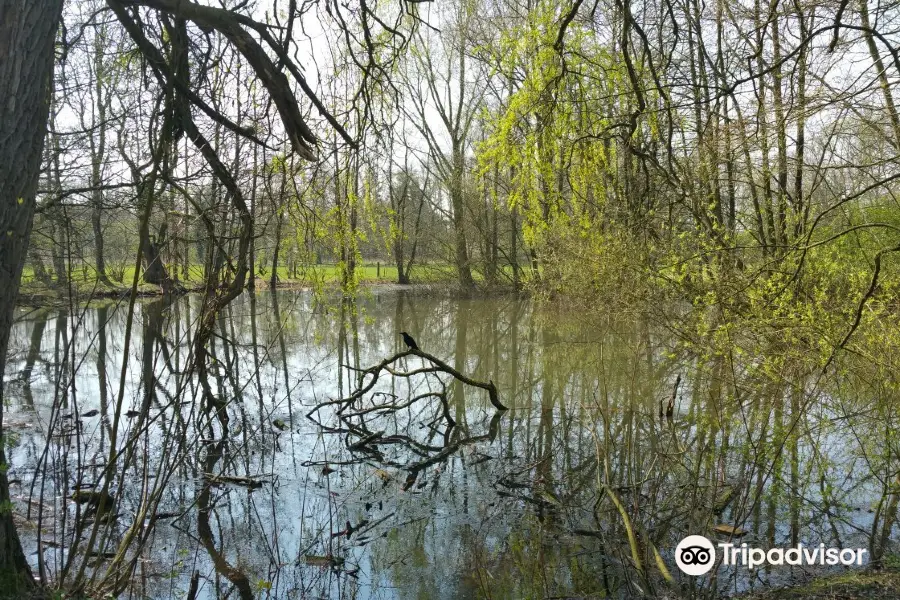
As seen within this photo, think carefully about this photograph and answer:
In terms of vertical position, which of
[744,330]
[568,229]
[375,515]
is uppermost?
[568,229]

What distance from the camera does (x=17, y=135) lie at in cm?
208

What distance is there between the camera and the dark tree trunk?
204 centimetres

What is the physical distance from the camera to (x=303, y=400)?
7102mm

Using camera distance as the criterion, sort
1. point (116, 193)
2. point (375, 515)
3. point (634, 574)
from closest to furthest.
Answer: point (634, 574) < point (375, 515) < point (116, 193)

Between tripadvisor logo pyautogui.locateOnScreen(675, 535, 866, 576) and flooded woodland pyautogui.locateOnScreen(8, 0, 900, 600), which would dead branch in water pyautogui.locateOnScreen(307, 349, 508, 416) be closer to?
flooded woodland pyautogui.locateOnScreen(8, 0, 900, 600)

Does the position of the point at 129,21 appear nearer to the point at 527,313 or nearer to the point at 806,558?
the point at 806,558

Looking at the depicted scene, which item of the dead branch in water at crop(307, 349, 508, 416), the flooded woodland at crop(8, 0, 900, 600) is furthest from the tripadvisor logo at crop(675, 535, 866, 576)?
the dead branch in water at crop(307, 349, 508, 416)

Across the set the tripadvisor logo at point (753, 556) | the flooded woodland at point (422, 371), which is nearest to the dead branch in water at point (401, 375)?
the flooded woodland at point (422, 371)

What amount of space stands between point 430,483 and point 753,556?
7.02ft

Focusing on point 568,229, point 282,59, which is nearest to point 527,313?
point 568,229

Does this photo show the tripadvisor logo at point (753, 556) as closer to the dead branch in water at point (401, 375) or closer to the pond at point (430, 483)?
the pond at point (430, 483)

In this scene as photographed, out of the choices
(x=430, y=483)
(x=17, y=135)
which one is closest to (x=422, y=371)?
(x=430, y=483)

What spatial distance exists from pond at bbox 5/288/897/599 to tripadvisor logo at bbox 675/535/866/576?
0.07 metres

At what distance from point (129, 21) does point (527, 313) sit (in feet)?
40.6
